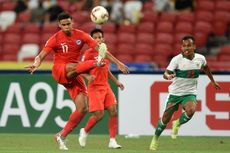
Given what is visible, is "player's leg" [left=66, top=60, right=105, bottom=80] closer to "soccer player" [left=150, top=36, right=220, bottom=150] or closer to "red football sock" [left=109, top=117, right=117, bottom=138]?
"red football sock" [left=109, top=117, right=117, bottom=138]

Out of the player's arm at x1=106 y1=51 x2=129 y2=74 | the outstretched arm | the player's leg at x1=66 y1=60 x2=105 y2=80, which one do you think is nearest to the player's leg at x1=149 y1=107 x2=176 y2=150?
the player's arm at x1=106 y1=51 x2=129 y2=74

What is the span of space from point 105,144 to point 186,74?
2037mm

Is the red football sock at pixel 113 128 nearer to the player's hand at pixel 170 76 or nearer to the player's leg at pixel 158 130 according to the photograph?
the player's leg at pixel 158 130

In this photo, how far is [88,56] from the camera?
52.5 ft

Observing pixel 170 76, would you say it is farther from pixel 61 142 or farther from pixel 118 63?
pixel 61 142

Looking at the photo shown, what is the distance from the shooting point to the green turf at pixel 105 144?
14.5m

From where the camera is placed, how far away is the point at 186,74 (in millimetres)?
15773

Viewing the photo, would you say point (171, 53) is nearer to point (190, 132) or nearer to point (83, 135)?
point (190, 132)

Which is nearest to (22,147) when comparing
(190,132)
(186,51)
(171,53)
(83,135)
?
(83,135)

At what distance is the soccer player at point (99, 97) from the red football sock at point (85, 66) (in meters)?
0.73

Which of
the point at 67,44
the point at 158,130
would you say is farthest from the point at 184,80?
the point at 67,44

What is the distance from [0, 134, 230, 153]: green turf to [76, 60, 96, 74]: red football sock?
1320 millimetres

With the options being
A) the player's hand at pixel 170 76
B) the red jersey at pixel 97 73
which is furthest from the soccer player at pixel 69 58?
the red jersey at pixel 97 73

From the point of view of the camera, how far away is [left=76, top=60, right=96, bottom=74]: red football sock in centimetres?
1452
